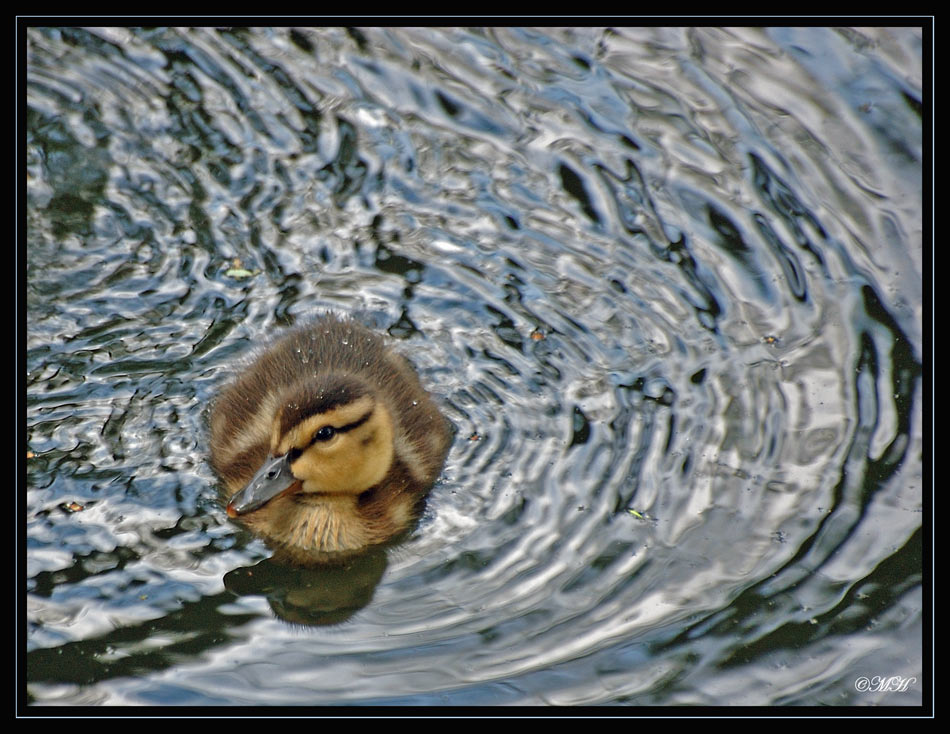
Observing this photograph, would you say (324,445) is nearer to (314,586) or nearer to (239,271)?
(314,586)

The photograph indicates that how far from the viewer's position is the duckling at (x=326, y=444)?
15.2 ft

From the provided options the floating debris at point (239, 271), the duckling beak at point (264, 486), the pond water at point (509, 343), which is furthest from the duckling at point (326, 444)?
the floating debris at point (239, 271)

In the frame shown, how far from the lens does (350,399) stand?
184 inches

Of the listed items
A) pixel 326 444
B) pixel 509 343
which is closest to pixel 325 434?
Answer: pixel 326 444

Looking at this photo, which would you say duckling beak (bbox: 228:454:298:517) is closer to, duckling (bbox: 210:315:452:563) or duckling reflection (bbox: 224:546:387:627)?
duckling (bbox: 210:315:452:563)

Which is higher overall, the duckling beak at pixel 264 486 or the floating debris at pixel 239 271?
the floating debris at pixel 239 271

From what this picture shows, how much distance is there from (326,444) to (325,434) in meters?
0.06

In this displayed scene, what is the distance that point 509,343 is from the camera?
574 centimetres

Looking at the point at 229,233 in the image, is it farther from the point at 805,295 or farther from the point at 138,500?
the point at 805,295

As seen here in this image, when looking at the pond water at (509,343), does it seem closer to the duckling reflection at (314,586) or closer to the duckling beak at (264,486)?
the duckling reflection at (314,586)

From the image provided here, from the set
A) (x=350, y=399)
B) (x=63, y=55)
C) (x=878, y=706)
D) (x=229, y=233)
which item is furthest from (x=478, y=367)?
(x=63, y=55)

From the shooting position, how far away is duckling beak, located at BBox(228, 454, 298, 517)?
449 centimetres

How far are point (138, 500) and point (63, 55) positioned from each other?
12.0ft

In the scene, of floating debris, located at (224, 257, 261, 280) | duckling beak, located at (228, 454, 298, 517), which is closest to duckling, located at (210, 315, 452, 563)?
duckling beak, located at (228, 454, 298, 517)
